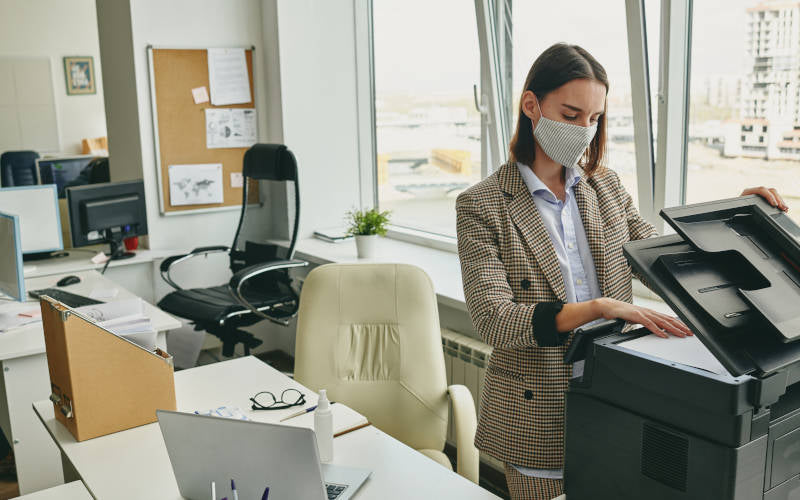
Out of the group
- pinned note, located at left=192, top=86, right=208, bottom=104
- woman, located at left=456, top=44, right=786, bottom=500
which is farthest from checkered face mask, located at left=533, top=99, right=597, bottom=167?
pinned note, located at left=192, top=86, right=208, bottom=104

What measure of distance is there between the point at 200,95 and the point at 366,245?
4.50 feet

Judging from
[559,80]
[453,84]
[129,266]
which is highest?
[453,84]

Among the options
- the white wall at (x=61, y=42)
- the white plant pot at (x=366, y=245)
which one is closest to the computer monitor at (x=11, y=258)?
the white plant pot at (x=366, y=245)

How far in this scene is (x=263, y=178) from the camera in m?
3.85

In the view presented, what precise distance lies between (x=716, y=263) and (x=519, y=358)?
52 centimetres

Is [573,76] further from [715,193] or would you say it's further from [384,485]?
[715,193]

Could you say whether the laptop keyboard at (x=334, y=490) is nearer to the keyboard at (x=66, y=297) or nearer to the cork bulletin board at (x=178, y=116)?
the keyboard at (x=66, y=297)

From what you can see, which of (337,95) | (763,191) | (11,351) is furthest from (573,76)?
(337,95)

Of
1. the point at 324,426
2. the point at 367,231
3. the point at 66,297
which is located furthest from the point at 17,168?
the point at 324,426

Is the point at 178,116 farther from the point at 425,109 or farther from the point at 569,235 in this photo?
the point at 569,235

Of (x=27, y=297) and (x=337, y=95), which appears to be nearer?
(x=27, y=297)

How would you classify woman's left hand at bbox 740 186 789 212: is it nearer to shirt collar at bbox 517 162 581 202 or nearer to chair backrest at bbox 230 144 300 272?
shirt collar at bbox 517 162 581 202

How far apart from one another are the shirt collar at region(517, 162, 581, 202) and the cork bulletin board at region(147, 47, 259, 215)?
251 centimetres

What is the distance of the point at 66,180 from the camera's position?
5004mm
